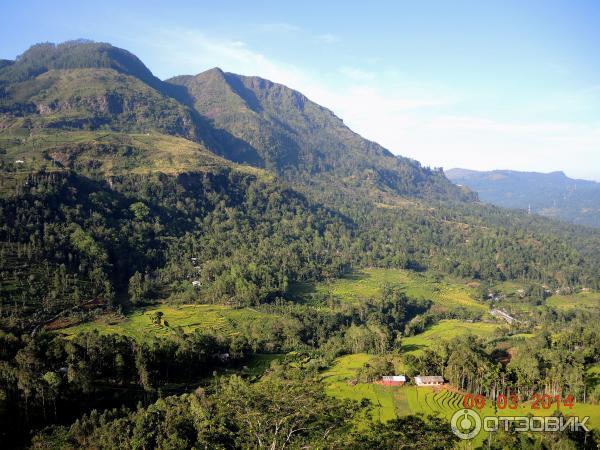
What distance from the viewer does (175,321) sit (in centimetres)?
8450

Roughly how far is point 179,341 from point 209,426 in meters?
22.7

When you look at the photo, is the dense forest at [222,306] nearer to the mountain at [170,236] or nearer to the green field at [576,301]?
the mountain at [170,236]

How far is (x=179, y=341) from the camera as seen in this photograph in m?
63.5

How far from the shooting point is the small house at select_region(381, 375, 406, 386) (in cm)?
6009

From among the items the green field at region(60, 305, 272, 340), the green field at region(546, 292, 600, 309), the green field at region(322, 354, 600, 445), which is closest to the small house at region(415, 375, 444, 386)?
the green field at region(322, 354, 600, 445)

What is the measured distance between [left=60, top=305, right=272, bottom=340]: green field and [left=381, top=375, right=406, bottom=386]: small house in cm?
3109

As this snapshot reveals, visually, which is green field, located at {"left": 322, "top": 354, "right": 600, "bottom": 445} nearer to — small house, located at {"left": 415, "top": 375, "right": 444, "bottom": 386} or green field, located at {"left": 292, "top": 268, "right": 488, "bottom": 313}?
small house, located at {"left": 415, "top": 375, "right": 444, "bottom": 386}

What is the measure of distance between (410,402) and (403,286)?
250ft

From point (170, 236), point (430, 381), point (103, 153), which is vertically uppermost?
point (103, 153)

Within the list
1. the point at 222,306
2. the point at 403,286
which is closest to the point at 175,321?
the point at 222,306

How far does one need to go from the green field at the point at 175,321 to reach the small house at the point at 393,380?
3109 cm

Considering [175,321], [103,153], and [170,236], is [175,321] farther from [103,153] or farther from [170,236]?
[103,153]

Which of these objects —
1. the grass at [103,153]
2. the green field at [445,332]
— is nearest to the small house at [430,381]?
the green field at [445,332]

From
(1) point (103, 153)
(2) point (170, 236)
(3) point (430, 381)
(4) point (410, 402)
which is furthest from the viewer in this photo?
(1) point (103, 153)
